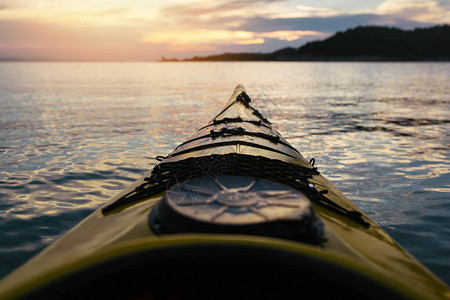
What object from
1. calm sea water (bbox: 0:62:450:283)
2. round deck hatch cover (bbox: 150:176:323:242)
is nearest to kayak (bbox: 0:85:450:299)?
round deck hatch cover (bbox: 150:176:323:242)

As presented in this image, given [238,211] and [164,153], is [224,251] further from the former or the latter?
[164,153]

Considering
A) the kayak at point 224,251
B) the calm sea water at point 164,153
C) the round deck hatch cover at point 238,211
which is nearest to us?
the kayak at point 224,251

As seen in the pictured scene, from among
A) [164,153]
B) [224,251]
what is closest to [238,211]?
[224,251]

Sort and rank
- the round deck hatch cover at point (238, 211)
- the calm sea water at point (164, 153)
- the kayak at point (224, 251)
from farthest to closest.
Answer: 1. the calm sea water at point (164, 153)
2. the round deck hatch cover at point (238, 211)
3. the kayak at point (224, 251)

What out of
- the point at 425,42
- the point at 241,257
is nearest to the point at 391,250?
the point at 241,257

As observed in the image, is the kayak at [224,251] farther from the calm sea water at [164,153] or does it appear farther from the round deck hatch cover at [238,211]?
the calm sea water at [164,153]

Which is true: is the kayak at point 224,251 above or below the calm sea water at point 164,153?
above

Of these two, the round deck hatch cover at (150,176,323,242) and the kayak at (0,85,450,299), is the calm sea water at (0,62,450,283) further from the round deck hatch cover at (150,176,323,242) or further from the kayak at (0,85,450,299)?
the round deck hatch cover at (150,176,323,242)

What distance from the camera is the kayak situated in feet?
3.92

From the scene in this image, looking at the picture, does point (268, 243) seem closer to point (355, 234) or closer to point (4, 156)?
point (355, 234)

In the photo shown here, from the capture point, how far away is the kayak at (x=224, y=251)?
119 centimetres

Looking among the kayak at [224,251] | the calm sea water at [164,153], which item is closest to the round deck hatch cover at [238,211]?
the kayak at [224,251]

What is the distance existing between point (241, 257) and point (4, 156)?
8.55 meters

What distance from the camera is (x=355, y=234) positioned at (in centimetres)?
233
